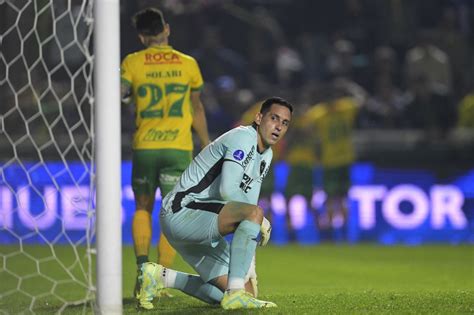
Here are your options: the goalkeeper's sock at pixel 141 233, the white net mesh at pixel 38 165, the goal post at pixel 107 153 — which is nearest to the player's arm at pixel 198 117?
the goalkeeper's sock at pixel 141 233

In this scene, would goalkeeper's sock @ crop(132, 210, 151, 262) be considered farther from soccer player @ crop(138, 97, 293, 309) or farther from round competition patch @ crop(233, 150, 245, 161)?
round competition patch @ crop(233, 150, 245, 161)

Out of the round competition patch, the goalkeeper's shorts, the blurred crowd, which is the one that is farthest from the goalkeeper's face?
the blurred crowd

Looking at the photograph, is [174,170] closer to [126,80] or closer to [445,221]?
[126,80]

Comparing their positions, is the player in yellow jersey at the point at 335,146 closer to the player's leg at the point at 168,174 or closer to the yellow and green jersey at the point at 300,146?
the yellow and green jersey at the point at 300,146

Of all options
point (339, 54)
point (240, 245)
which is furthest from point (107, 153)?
point (339, 54)

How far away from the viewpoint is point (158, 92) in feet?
25.0

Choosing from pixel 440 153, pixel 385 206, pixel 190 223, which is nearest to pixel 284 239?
pixel 385 206

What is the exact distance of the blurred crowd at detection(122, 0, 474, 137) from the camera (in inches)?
586

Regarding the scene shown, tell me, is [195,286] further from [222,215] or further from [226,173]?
[226,173]

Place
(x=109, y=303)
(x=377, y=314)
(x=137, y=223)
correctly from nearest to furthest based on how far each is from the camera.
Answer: (x=109, y=303) → (x=377, y=314) → (x=137, y=223)

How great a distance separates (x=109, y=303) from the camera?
5.13m

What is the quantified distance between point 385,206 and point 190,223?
7827 millimetres

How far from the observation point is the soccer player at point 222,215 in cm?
577

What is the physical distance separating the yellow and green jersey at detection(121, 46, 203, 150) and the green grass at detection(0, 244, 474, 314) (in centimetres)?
119
